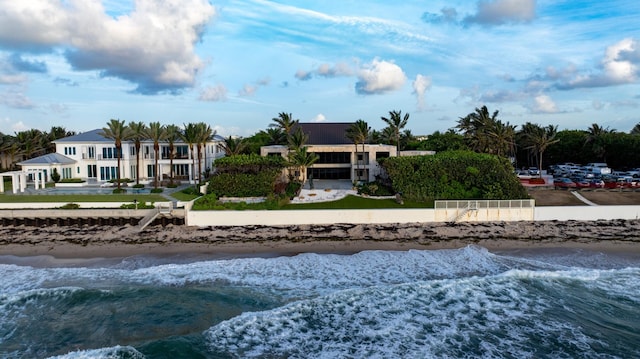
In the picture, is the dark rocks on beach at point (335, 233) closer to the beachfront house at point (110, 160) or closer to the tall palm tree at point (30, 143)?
the beachfront house at point (110, 160)

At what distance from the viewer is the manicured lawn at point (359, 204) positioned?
3409cm

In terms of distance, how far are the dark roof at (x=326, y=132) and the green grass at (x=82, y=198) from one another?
21.3 m

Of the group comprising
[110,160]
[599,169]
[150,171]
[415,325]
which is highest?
[110,160]

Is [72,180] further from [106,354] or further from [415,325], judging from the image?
[415,325]

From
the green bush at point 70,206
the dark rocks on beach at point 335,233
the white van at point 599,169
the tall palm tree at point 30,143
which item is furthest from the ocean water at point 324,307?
the tall palm tree at point 30,143

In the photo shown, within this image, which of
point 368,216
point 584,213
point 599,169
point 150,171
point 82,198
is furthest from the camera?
point 599,169

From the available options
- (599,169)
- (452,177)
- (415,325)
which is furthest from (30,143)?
(599,169)

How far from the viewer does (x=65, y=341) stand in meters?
15.0

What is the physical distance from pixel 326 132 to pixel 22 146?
43630 mm

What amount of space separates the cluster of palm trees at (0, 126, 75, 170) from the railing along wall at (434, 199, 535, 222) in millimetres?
52216

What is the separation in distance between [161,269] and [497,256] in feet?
65.5

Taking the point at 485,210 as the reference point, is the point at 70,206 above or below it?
above

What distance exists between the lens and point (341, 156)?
170ft

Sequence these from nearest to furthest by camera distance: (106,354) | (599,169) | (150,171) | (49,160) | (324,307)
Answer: (106,354), (324,307), (49,160), (150,171), (599,169)
